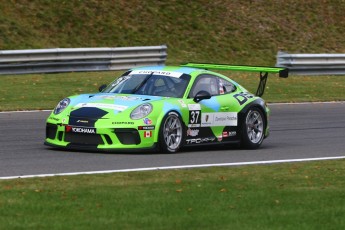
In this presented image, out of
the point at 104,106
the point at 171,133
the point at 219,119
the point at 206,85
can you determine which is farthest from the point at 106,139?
the point at 206,85

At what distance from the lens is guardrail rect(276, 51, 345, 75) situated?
29250 mm

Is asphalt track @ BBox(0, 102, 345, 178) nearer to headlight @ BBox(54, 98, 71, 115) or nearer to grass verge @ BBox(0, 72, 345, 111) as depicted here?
headlight @ BBox(54, 98, 71, 115)

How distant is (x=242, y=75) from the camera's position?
2922cm

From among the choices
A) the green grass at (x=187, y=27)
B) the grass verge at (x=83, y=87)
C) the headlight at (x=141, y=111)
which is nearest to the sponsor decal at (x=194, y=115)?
the headlight at (x=141, y=111)

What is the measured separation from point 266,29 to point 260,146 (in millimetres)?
20021

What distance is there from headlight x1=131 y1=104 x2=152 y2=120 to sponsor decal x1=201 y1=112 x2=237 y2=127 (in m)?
1.17

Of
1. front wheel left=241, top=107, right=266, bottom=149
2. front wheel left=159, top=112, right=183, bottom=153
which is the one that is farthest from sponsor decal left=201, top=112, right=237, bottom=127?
front wheel left=159, top=112, right=183, bottom=153

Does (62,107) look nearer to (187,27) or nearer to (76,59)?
(76,59)

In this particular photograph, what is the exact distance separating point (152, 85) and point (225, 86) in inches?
52.7

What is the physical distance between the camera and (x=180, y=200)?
9844 millimetres

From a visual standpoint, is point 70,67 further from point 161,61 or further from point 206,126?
point 206,126

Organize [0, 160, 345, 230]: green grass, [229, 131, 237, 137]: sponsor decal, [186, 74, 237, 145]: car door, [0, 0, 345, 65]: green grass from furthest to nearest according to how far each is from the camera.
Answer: [0, 0, 345, 65]: green grass, [229, 131, 237, 137]: sponsor decal, [186, 74, 237, 145]: car door, [0, 160, 345, 230]: green grass

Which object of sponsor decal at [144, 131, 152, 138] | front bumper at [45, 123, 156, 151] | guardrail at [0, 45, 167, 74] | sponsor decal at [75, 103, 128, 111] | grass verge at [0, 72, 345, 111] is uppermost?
sponsor decal at [75, 103, 128, 111]

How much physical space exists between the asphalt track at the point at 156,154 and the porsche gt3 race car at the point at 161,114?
192 millimetres
